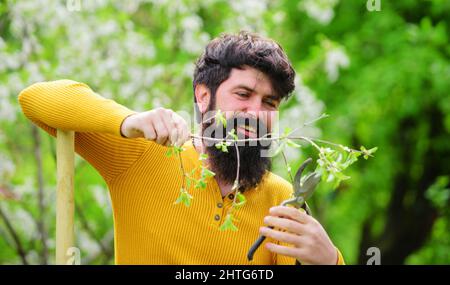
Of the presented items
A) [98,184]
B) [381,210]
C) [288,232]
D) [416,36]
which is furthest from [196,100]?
[381,210]

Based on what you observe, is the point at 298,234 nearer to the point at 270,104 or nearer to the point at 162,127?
the point at 162,127

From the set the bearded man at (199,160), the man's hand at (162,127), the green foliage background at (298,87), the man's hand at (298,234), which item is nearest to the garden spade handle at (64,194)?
the bearded man at (199,160)

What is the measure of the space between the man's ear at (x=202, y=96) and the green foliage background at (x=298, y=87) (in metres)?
2.26

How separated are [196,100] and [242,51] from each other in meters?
0.28

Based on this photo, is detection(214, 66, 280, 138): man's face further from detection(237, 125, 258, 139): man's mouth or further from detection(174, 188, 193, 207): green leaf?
detection(174, 188, 193, 207): green leaf

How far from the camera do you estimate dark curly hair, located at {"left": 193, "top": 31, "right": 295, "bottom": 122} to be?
8.02 feet

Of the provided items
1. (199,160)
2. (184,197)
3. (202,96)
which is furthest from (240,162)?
(184,197)

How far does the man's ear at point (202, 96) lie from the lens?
101 inches

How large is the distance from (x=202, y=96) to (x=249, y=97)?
0.26 m

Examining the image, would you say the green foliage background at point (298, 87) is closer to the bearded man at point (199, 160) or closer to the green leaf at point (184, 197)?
the bearded man at point (199, 160)

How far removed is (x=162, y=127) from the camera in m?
1.91

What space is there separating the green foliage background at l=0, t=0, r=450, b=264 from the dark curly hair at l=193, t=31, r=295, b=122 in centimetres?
230

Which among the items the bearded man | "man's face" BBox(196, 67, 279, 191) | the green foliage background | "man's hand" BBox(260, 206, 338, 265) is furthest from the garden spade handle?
the green foliage background

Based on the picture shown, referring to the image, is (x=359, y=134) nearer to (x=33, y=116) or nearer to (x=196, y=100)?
(x=196, y=100)
